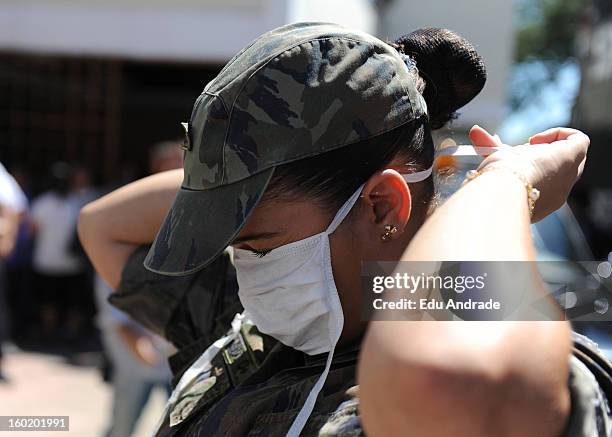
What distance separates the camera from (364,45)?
1172mm

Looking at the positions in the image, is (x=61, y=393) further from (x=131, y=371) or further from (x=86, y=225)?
(x=86, y=225)

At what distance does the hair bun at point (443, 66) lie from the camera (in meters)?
1.34

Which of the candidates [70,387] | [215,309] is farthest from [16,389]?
[215,309]

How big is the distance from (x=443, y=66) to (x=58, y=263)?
6.55 metres

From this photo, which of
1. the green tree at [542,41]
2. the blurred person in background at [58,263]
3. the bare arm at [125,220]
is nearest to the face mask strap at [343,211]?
the bare arm at [125,220]

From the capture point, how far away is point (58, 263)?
7.36m

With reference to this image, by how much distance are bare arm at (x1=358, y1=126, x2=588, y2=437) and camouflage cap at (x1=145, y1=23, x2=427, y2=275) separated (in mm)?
269

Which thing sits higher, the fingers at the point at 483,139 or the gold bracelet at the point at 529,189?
the gold bracelet at the point at 529,189

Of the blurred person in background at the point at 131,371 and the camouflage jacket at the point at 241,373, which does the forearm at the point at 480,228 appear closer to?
the camouflage jacket at the point at 241,373

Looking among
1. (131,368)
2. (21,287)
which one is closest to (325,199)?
(131,368)

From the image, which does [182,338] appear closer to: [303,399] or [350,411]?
[303,399]

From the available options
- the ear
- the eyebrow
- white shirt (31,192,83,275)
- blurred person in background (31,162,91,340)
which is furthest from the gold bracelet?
white shirt (31,192,83,275)

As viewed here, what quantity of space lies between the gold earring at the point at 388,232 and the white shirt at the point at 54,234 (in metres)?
6.09

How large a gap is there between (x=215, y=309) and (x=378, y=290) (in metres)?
0.58
